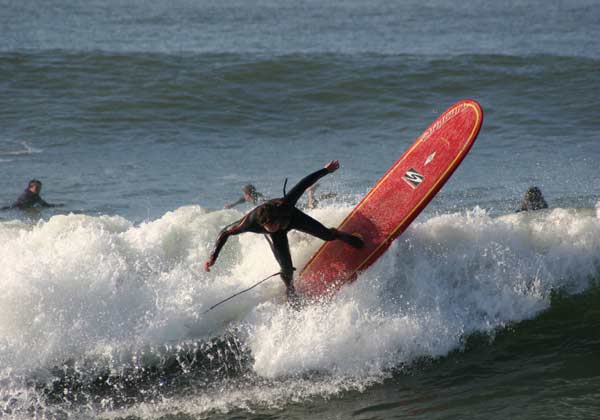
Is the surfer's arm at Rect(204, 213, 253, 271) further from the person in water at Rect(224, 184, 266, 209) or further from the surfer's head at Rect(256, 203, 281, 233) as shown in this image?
the person in water at Rect(224, 184, 266, 209)

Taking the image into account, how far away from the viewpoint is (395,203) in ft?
27.0

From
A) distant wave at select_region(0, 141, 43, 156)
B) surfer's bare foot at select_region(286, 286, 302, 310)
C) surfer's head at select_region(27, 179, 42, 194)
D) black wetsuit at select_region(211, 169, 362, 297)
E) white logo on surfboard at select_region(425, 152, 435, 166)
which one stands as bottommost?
surfer's bare foot at select_region(286, 286, 302, 310)

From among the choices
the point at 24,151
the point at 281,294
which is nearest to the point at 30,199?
the point at 24,151

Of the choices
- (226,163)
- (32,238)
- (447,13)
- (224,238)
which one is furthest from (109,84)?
(447,13)

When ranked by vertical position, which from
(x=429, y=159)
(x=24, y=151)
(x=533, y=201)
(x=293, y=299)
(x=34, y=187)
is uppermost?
(x=24, y=151)

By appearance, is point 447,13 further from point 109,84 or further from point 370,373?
point 370,373

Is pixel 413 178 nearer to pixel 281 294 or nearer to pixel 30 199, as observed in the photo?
pixel 281 294

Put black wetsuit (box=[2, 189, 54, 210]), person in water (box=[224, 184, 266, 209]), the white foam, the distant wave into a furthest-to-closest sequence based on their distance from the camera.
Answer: the distant wave
black wetsuit (box=[2, 189, 54, 210])
person in water (box=[224, 184, 266, 209])
the white foam

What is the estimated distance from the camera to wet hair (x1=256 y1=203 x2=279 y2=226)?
7648mm

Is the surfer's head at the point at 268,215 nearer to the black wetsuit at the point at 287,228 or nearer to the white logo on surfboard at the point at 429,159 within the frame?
the black wetsuit at the point at 287,228

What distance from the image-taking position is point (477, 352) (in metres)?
7.85

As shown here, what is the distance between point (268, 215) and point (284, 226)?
0.83ft

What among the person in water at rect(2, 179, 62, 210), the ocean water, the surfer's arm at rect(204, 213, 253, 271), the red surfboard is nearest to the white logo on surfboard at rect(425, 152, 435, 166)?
the red surfboard

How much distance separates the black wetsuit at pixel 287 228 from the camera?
7.65 m
